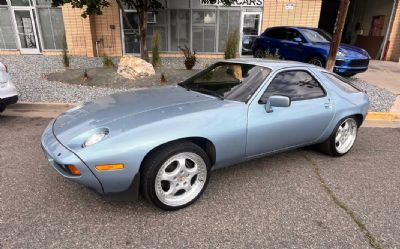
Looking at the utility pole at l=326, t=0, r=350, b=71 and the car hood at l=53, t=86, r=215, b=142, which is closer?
the car hood at l=53, t=86, r=215, b=142

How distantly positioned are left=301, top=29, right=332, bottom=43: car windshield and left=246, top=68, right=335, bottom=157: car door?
22.3ft

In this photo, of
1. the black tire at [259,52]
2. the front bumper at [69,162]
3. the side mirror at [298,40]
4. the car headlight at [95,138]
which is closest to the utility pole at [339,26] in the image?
the side mirror at [298,40]

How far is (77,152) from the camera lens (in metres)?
2.34

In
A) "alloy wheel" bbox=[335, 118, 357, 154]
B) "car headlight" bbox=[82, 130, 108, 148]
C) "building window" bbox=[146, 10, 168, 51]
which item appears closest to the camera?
"car headlight" bbox=[82, 130, 108, 148]

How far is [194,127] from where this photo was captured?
2646mm

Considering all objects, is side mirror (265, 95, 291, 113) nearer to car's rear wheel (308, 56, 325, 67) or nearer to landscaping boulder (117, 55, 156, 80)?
landscaping boulder (117, 55, 156, 80)

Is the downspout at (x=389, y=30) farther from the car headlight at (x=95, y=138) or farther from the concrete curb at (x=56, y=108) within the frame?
the car headlight at (x=95, y=138)

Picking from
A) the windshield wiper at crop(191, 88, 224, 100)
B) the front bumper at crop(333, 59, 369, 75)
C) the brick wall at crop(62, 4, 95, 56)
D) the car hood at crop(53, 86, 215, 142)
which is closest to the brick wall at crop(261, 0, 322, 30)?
the front bumper at crop(333, 59, 369, 75)

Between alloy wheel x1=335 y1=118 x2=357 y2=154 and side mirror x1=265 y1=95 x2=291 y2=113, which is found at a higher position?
side mirror x1=265 y1=95 x2=291 y2=113

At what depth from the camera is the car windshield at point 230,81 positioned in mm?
3150

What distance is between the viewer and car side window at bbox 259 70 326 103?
3.25 metres

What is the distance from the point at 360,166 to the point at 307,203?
1365mm

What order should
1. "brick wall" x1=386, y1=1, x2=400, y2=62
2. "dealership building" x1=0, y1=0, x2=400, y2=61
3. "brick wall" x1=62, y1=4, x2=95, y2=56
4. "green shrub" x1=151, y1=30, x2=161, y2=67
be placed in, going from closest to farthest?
"green shrub" x1=151, y1=30, x2=161, y2=67
"brick wall" x1=62, y1=4, x2=95, y2=56
"dealership building" x1=0, y1=0, x2=400, y2=61
"brick wall" x1=386, y1=1, x2=400, y2=62

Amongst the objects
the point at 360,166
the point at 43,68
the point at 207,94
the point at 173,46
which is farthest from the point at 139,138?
the point at 173,46
